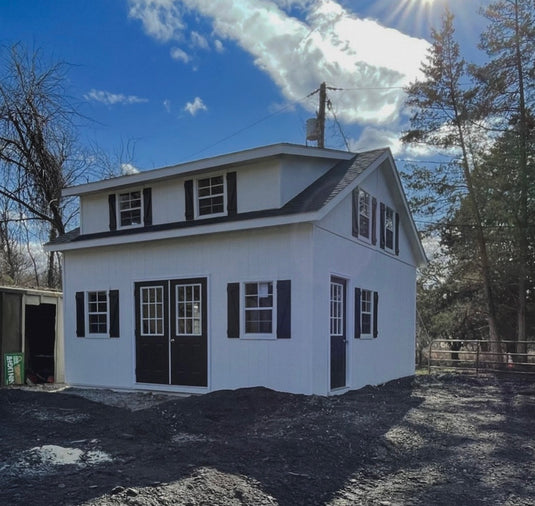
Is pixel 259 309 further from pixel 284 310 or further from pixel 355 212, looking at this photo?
A: pixel 355 212

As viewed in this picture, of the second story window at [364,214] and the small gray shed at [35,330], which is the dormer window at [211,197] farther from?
the small gray shed at [35,330]

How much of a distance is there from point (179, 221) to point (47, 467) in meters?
6.16

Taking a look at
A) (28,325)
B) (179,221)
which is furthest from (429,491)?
(28,325)

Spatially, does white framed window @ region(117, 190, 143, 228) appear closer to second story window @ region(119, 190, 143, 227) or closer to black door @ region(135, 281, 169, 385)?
second story window @ region(119, 190, 143, 227)

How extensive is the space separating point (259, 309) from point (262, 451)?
381 centimetres

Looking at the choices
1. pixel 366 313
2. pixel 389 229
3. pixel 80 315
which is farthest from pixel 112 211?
pixel 389 229

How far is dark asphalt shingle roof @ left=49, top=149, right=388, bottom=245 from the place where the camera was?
8484 mm

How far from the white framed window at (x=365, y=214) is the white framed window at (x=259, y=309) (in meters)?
2.89

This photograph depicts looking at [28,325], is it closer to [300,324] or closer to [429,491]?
[300,324]

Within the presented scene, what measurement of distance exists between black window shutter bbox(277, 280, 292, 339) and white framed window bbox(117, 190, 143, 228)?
12.9 feet

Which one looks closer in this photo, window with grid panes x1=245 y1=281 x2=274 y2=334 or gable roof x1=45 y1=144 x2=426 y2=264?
gable roof x1=45 y1=144 x2=426 y2=264

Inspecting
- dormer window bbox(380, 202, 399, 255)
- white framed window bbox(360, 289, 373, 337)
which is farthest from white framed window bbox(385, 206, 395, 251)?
white framed window bbox(360, 289, 373, 337)

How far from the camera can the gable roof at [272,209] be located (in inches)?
330

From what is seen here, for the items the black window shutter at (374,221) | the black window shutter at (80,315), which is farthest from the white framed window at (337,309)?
the black window shutter at (80,315)
